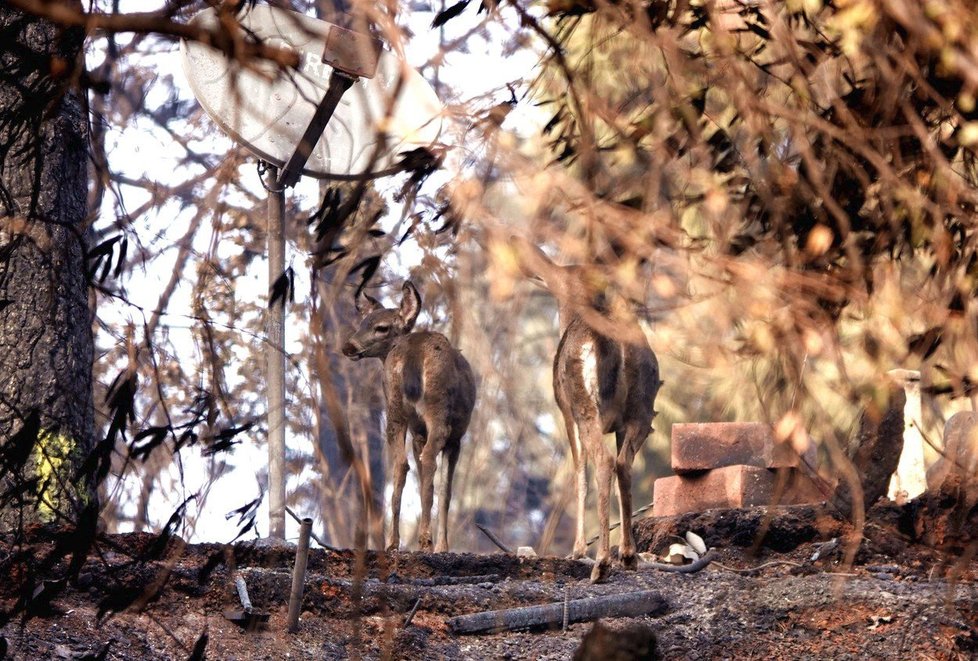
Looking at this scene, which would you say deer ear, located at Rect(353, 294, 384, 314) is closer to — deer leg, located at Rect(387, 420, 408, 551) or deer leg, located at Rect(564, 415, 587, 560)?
deer leg, located at Rect(387, 420, 408, 551)

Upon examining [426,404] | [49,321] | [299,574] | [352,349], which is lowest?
[299,574]

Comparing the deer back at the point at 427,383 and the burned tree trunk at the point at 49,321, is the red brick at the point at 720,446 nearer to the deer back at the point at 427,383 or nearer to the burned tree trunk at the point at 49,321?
the deer back at the point at 427,383

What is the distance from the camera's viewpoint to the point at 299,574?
5.91 meters

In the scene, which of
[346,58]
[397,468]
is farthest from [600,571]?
[346,58]

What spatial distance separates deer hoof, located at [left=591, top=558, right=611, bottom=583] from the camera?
7879mm

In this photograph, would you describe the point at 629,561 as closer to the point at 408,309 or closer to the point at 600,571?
the point at 600,571

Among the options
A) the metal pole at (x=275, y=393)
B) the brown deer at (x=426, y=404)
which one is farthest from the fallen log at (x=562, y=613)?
the brown deer at (x=426, y=404)

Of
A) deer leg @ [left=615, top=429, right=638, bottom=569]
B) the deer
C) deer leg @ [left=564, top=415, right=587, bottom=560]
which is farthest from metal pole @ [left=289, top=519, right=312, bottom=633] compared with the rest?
deer leg @ [left=564, top=415, right=587, bottom=560]

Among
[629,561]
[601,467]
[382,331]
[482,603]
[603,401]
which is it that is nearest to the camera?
[482,603]

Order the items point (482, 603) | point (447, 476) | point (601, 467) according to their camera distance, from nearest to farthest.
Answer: point (482, 603) < point (601, 467) < point (447, 476)

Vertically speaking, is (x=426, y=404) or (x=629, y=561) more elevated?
(x=426, y=404)

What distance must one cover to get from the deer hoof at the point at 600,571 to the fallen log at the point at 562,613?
513 millimetres

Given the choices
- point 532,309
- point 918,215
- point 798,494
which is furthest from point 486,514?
point 918,215

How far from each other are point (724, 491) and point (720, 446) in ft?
1.12
